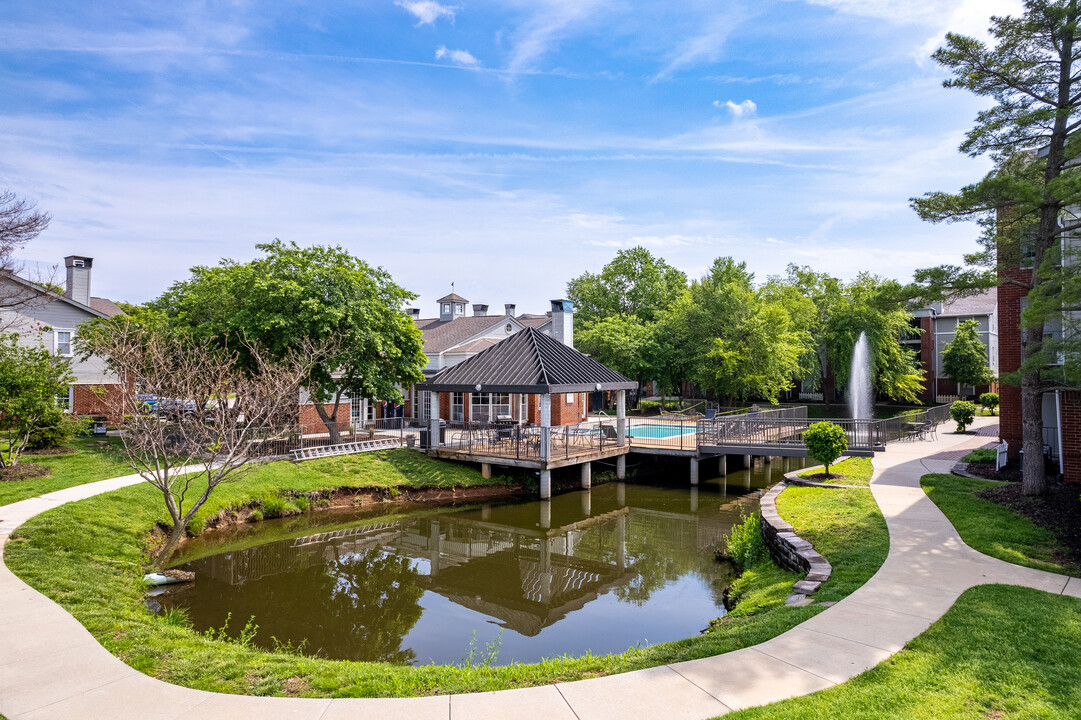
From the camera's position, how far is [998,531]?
10.4 metres

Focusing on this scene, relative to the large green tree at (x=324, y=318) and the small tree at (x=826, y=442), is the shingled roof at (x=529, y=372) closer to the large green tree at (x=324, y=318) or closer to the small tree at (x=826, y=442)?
the large green tree at (x=324, y=318)

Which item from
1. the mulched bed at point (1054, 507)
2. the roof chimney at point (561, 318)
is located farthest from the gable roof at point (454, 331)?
the mulched bed at point (1054, 507)

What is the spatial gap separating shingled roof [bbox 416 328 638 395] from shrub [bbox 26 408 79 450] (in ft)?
35.4

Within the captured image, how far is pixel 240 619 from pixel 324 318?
37.4ft

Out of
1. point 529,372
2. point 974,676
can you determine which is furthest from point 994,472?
point 529,372

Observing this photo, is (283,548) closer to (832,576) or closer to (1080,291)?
(832,576)

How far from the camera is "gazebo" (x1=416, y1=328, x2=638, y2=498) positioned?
19.6m

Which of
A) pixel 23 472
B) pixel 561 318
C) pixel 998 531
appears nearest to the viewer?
pixel 998 531

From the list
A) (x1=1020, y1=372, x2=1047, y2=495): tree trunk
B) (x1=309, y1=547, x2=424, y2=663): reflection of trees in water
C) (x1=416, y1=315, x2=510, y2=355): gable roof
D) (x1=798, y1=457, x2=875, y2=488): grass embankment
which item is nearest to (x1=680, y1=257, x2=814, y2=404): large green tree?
(x1=416, y1=315, x2=510, y2=355): gable roof

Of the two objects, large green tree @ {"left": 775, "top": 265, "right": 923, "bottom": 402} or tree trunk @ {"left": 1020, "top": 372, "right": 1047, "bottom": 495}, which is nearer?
tree trunk @ {"left": 1020, "top": 372, "right": 1047, "bottom": 495}

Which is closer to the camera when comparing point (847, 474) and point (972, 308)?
point (847, 474)

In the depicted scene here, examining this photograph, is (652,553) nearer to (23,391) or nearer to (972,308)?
(23,391)

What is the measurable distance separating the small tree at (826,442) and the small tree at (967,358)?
90.2ft

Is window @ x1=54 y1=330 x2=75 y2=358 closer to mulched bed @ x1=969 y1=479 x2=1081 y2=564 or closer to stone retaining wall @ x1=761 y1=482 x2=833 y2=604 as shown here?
stone retaining wall @ x1=761 y1=482 x2=833 y2=604
